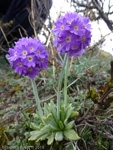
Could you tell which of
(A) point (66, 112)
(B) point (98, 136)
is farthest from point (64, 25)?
(B) point (98, 136)

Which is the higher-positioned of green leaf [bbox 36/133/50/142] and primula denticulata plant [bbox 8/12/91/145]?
primula denticulata plant [bbox 8/12/91/145]

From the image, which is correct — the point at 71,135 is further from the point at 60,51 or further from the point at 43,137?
the point at 60,51

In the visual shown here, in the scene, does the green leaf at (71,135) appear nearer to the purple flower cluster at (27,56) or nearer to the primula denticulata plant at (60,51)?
the primula denticulata plant at (60,51)

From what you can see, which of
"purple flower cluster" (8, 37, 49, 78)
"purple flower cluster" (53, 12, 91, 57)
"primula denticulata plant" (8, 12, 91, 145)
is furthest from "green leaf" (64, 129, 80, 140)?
"purple flower cluster" (53, 12, 91, 57)

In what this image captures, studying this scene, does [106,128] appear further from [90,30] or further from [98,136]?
[90,30]

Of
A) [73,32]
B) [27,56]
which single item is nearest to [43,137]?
[27,56]

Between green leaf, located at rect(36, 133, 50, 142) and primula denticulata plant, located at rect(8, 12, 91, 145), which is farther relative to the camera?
green leaf, located at rect(36, 133, 50, 142)

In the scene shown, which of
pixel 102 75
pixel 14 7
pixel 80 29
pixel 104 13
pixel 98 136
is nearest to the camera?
pixel 80 29

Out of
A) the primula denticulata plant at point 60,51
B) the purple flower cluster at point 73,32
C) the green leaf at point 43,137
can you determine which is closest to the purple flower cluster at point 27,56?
the primula denticulata plant at point 60,51

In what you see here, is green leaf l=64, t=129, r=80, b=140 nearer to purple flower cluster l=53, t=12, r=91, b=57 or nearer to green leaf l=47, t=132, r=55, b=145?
green leaf l=47, t=132, r=55, b=145
